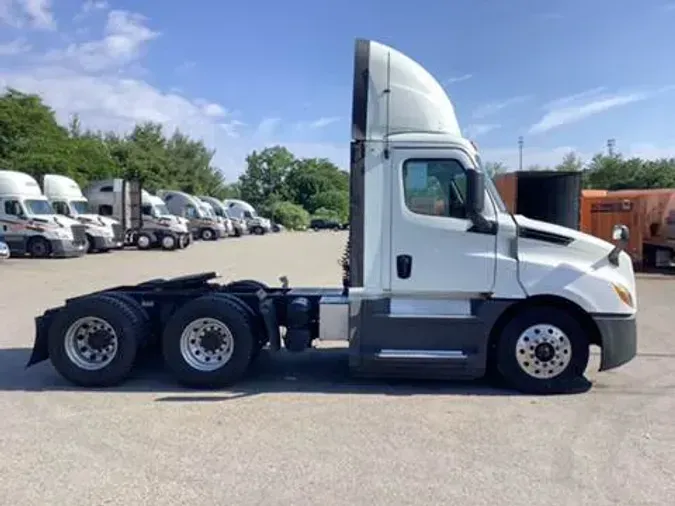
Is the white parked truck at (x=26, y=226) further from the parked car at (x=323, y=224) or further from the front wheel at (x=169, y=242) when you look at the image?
the parked car at (x=323, y=224)

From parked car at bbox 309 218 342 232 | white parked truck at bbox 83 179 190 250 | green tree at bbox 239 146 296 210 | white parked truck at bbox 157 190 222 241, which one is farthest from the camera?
green tree at bbox 239 146 296 210

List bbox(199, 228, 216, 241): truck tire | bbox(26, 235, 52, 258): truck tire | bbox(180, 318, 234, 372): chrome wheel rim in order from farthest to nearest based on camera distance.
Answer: bbox(199, 228, 216, 241): truck tire < bbox(26, 235, 52, 258): truck tire < bbox(180, 318, 234, 372): chrome wheel rim

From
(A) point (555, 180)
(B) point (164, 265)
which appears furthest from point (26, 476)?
(B) point (164, 265)

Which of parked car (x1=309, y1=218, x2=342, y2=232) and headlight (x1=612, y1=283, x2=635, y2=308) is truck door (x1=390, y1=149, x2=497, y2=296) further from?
parked car (x1=309, y1=218, x2=342, y2=232)

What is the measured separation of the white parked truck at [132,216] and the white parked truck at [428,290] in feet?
89.5

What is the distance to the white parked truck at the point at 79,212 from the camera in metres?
29.4

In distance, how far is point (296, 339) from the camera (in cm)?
712

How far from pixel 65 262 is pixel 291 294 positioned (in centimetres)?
1931

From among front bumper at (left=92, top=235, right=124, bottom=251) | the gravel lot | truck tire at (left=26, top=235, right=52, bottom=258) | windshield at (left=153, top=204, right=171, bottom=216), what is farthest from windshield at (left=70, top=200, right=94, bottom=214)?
the gravel lot

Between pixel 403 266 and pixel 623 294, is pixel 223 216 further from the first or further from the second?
pixel 623 294

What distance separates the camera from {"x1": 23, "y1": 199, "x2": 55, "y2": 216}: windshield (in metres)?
25.6

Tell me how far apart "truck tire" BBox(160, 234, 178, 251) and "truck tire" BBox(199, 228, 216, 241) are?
37.9ft

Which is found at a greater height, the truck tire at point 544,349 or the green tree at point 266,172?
the green tree at point 266,172

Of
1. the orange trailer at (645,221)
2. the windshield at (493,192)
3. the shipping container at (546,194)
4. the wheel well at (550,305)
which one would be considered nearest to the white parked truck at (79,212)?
the orange trailer at (645,221)
